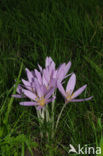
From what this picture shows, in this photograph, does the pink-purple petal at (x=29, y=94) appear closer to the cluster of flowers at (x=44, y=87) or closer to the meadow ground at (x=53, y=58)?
the cluster of flowers at (x=44, y=87)

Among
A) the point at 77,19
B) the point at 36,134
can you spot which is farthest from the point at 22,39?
the point at 36,134

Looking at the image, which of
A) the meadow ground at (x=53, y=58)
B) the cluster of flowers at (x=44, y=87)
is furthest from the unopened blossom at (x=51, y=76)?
the meadow ground at (x=53, y=58)

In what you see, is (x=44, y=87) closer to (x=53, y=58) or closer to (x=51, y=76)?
(x=51, y=76)

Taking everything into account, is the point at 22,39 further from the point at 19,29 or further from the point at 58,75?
the point at 58,75

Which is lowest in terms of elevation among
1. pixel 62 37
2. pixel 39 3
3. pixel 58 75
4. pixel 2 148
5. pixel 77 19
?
pixel 2 148

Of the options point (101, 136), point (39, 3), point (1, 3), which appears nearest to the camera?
point (101, 136)

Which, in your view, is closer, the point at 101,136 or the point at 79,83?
the point at 101,136

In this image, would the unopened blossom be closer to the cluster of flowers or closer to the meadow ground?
the cluster of flowers

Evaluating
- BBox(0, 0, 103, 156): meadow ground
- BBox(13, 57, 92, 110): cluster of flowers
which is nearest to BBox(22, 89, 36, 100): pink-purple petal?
BBox(13, 57, 92, 110): cluster of flowers
